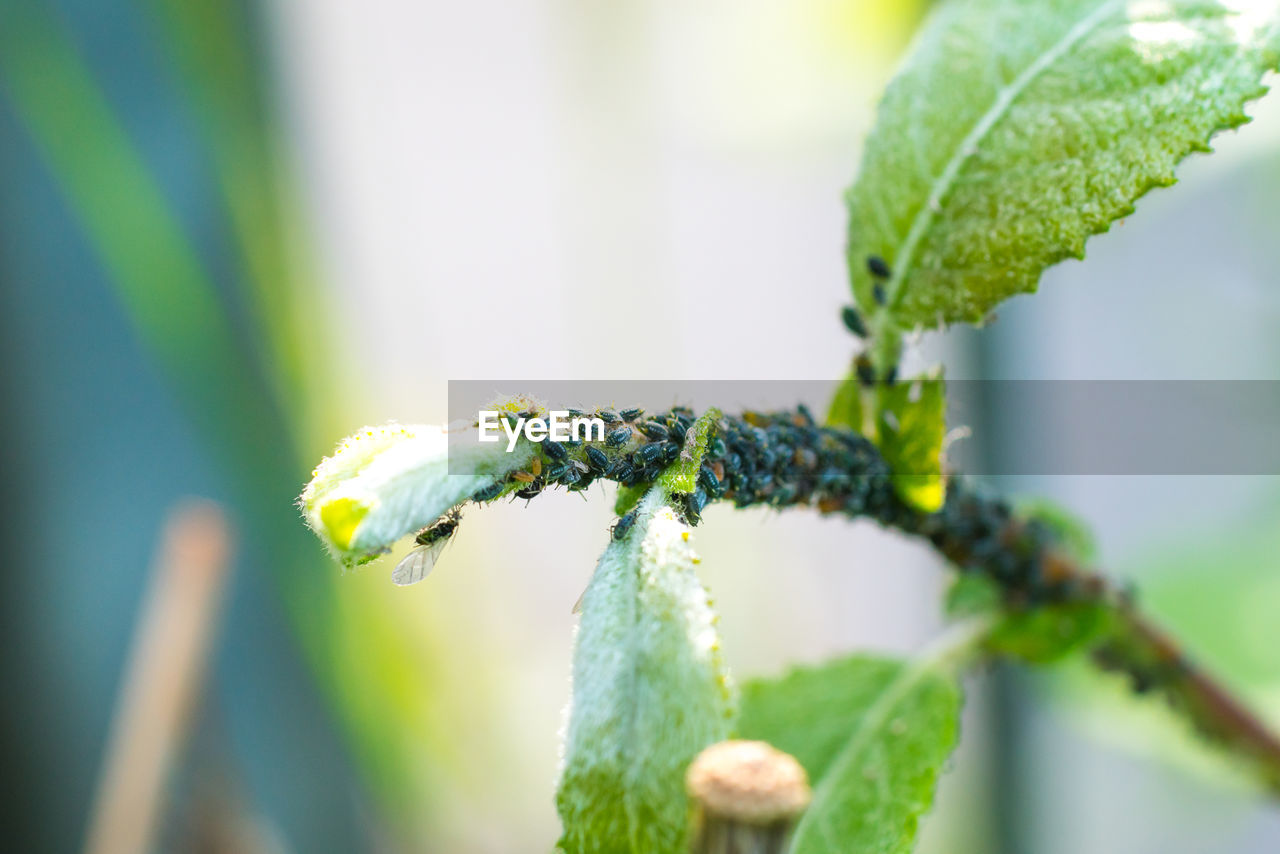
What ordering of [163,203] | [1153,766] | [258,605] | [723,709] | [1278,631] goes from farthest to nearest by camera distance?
1. [1153,766]
2. [258,605]
3. [163,203]
4. [1278,631]
5. [723,709]

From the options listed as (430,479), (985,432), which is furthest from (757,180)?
(430,479)

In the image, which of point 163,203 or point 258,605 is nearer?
point 163,203

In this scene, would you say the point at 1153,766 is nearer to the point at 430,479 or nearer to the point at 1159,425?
the point at 1159,425

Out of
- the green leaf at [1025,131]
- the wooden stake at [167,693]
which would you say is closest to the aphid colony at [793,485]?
the green leaf at [1025,131]

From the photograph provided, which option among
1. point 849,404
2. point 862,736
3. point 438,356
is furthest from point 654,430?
point 438,356

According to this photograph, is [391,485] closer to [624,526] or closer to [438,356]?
[624,526]

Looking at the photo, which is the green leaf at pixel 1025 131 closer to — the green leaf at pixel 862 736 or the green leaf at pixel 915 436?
the green leaf at pixel 915 436

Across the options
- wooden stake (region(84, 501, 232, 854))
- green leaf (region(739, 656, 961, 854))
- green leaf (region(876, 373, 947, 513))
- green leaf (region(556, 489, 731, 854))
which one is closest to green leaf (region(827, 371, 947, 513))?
green leaf (region(876, 373, 947, 513))
